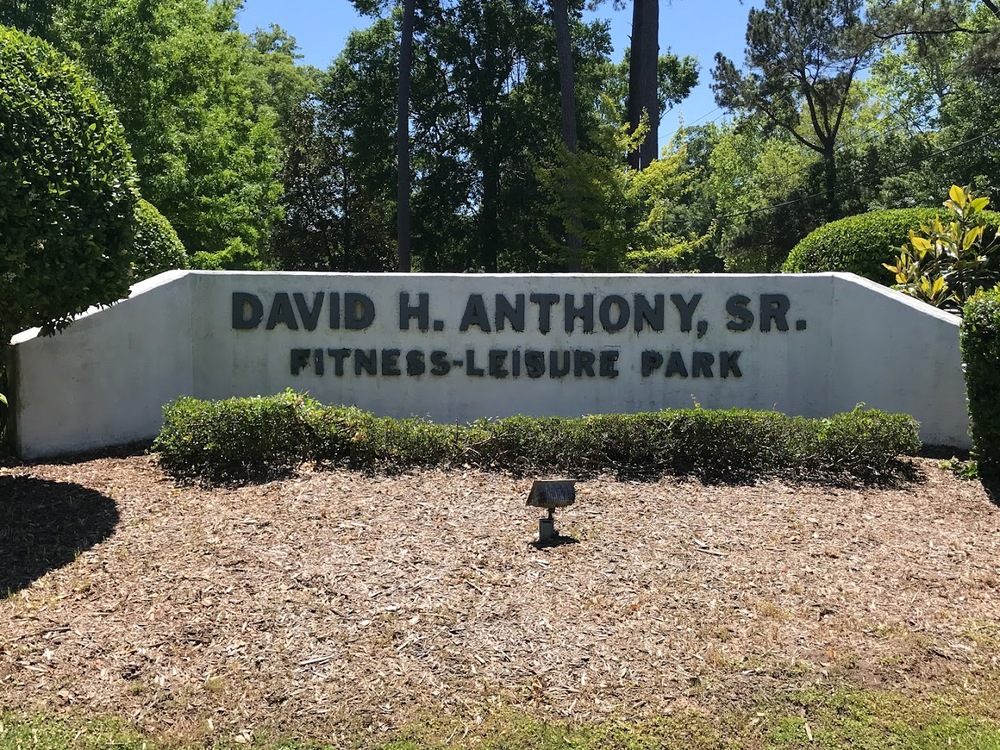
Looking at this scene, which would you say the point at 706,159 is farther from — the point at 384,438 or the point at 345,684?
the point at 345,684

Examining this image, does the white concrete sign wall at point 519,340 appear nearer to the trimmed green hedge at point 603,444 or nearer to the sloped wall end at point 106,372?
the sloped wall end at point 106,372

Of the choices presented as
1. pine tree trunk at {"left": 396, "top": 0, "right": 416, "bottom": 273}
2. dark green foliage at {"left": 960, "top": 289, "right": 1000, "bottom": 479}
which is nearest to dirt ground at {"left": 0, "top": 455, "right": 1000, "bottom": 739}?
dark green foliage at {"left": 960, "top": 289, "right": 1000, "bottom": 479}

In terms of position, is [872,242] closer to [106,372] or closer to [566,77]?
[106,372]

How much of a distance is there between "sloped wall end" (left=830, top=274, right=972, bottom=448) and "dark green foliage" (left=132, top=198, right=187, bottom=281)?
7701mm

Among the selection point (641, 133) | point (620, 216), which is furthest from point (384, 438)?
point (641, 133)

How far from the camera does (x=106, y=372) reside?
8492 mm

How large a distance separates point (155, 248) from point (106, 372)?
238 cm

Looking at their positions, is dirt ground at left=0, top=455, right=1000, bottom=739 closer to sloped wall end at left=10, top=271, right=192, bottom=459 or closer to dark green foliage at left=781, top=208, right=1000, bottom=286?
sloped wall end at left=10, top=271, right=192, bottom=459

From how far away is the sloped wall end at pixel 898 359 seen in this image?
8.83 m

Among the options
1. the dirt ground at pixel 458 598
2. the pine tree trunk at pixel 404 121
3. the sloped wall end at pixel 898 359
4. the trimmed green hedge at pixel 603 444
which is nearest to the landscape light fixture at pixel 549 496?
the dirt ground at pixel 458 598

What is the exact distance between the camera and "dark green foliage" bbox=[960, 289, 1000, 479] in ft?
23.6

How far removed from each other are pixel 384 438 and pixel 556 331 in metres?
2.80

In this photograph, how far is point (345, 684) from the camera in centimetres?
421

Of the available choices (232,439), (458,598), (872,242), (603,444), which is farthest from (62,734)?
(872,242)
